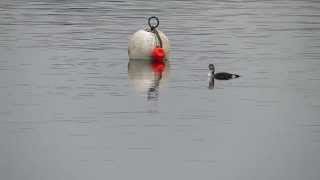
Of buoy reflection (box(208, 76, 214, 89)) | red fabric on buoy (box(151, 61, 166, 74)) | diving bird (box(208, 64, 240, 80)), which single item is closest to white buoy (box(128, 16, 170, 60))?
red fabric on buoy (box(151, 61, 166, 74))

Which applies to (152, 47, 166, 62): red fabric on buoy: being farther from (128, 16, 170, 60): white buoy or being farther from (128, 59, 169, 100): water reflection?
(128, 59, 169, 100): water reflection

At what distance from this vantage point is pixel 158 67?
157 feet

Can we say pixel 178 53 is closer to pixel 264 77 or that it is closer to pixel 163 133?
pixel 264 77

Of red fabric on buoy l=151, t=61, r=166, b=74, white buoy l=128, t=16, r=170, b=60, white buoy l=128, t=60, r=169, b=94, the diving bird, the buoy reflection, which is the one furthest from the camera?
white buoy l=128, t=16, r=170, b=60

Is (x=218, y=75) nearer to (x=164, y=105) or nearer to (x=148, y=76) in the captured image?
(x=148, y=76)

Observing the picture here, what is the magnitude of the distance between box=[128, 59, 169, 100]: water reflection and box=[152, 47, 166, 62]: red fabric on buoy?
235mm

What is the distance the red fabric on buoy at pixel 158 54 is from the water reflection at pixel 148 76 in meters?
0.23

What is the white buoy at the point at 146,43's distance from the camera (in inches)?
1909

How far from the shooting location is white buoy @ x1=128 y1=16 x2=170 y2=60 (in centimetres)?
4850

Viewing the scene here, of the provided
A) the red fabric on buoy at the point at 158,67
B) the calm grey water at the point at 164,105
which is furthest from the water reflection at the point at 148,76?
the calm grey water at the point at 164,105

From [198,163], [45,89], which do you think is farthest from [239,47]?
[198,163]

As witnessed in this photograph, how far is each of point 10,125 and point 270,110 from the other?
7734 mm

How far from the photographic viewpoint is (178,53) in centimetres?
5178

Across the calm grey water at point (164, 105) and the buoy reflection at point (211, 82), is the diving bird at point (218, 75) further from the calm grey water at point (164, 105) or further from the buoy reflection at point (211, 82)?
the calm grey water at point (164, 105)
